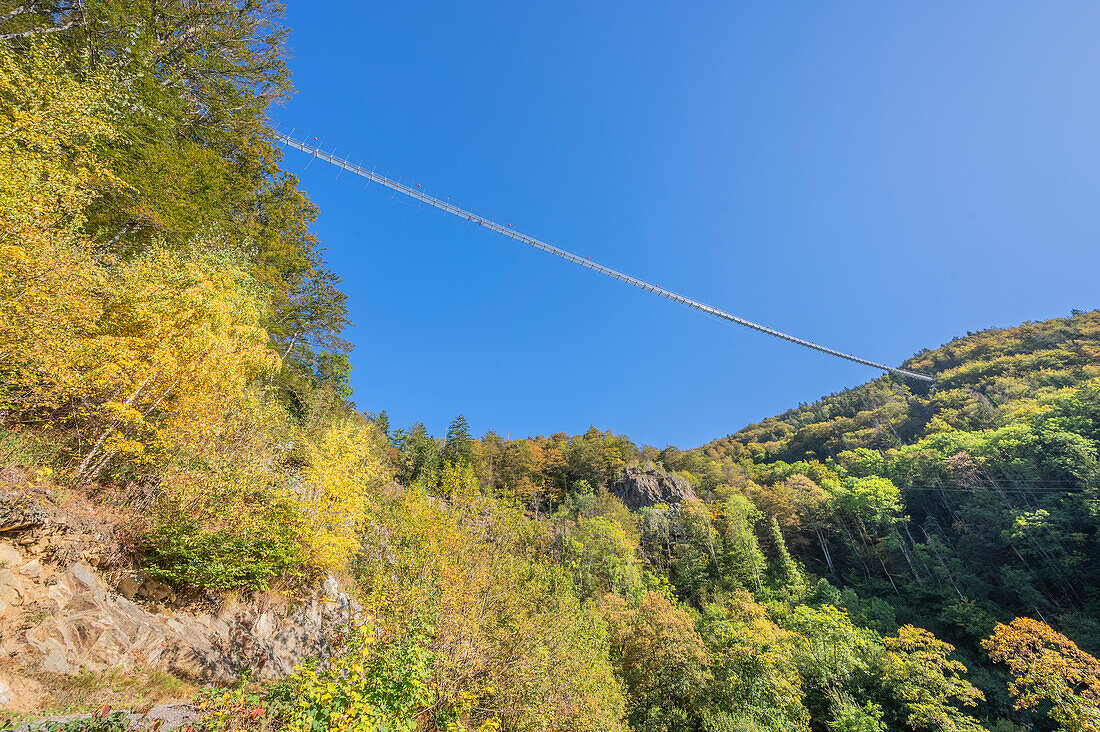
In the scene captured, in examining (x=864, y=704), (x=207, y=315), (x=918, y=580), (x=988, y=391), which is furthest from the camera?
(x=988, y=391)

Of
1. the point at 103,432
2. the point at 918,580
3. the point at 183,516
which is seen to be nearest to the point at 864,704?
the point at 918,580

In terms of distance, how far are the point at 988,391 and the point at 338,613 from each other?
9040cm

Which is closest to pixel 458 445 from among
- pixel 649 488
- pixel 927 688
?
pixel 649 488

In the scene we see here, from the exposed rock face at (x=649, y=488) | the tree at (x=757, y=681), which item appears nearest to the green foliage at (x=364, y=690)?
the tree at (x=757, y=681)

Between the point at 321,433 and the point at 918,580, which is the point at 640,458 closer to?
the point at 918,580

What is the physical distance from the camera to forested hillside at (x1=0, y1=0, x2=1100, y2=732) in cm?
711

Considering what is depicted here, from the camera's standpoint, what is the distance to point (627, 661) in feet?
71.2

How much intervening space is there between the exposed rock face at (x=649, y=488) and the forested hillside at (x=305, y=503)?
12.9 meters

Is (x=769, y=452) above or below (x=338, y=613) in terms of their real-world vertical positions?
above

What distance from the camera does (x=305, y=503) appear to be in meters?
11.5

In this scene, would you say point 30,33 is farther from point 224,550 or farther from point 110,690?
point 110,690

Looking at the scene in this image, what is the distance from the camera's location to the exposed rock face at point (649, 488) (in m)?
50.6

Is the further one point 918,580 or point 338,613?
point 918,580

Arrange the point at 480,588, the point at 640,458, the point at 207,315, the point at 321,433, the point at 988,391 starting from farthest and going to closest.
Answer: the point at 640,458
the point at 988,391
the point at 321,433
the point at 480,588
the point at 207,315
